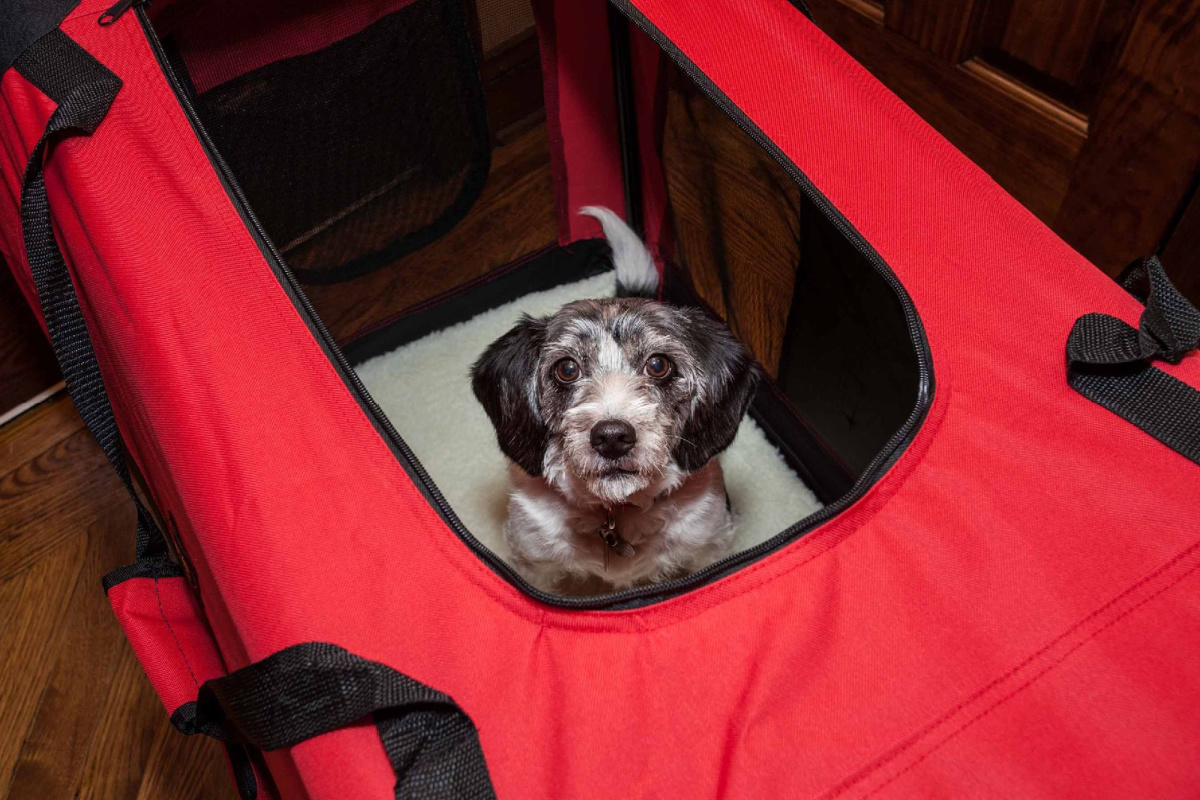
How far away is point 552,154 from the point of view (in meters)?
2.22

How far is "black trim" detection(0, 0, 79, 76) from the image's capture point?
1.32 m

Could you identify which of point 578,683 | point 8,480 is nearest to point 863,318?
point 578,683

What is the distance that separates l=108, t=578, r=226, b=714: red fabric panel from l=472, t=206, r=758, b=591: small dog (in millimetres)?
583

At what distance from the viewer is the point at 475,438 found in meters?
2.23

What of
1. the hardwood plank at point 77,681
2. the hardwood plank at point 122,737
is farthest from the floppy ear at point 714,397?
the hardwood plank at point 77,681

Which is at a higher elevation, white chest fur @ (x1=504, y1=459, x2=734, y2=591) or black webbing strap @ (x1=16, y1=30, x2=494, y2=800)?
black webbing strap @ (x1=16, y1=30, x2=494, y2=800)

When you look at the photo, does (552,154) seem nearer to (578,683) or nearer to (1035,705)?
(578,683)

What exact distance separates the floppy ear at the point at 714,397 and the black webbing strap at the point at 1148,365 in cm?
56

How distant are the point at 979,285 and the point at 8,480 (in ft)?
7.99

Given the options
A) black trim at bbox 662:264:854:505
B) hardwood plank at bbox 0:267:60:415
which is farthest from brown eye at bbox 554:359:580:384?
hardwood plank at bbox 0:267:60:415

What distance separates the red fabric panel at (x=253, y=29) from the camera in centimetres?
160

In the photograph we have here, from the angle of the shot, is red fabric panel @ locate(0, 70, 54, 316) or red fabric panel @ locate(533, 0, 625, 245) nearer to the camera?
red fabric panel @ locate(0, 70, 54, 316)

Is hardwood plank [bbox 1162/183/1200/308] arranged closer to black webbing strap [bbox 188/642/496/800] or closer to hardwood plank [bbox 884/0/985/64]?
hardwood plank [bbox 884/0/985/64]

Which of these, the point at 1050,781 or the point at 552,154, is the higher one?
the point at 1050,781
